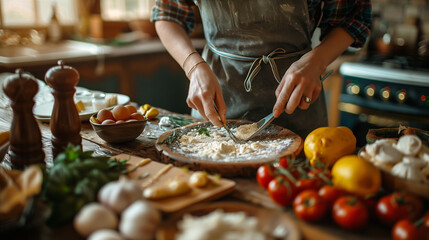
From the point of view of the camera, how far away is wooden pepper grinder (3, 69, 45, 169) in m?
0.92

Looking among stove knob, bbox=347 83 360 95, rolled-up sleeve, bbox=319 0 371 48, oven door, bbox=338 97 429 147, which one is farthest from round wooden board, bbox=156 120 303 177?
stove knob, bbox=347 83 360 95

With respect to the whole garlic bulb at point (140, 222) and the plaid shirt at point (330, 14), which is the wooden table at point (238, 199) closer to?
the whole garlic bulb at point (140, 222)

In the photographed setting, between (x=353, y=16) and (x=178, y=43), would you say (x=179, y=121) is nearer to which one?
(x=178, y=43)

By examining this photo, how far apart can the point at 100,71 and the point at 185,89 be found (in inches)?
41.1

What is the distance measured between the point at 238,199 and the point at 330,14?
911 mm

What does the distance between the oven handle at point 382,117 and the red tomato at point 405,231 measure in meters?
1.99

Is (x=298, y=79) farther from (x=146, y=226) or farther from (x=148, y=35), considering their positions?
(x=148, y=35)

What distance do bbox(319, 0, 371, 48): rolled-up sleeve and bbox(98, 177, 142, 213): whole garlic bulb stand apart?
104cm

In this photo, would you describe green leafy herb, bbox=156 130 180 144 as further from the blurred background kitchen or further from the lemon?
the blurred background kitchen

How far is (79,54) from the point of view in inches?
116

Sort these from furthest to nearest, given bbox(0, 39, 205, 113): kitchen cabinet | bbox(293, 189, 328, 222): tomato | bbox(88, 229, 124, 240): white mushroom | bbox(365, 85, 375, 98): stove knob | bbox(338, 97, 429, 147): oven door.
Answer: bbox(0, 39, 205, 113): kitchen cabinet → bbox(365, 85, 375, 98): stove knob → bbox(338, 97, 429, 147): oven door → bbox(293, 189, 328, 222): tomato → bbox(88, 229, 124, 240): white mushroom

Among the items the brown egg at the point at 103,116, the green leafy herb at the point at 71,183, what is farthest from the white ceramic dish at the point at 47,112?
the green leafy herb at the point at 71,183

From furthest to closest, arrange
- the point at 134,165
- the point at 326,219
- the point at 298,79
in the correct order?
1. the point at 298,79
2. the point at 134,165
3. the point at 326,219

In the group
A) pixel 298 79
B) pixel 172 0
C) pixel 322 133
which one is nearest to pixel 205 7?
pixel 172 0
